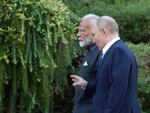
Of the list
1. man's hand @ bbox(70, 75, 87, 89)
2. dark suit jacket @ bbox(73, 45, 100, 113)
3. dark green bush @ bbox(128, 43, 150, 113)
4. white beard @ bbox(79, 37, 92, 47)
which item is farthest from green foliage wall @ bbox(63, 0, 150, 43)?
man's hand @ bbox(70, 75, 87, 89)

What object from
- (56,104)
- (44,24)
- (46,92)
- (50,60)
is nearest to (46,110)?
(46,92)

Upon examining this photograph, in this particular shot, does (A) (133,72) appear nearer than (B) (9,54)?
Yes

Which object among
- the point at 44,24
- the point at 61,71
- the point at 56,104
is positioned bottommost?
the point at 56,104

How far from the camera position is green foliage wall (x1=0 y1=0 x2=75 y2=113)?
5.77 meters

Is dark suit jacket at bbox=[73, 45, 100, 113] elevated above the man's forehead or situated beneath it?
situated beneath

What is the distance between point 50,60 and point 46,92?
42 cm

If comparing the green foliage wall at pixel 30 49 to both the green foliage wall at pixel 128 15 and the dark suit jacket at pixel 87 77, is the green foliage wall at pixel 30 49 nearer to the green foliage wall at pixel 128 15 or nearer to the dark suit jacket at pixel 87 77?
the dark suit jacket at pixel 87 77

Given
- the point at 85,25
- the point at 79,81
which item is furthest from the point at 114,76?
the point at 85,25

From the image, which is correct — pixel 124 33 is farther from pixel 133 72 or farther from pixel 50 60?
pixel 133 72

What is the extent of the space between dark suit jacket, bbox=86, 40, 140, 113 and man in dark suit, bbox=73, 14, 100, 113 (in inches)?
29.4

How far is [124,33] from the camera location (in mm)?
9383

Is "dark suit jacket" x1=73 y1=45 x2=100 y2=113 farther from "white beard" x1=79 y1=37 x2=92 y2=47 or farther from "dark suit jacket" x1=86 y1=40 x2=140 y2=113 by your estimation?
"dark suit jacket" x1=86 y1=40 x2=140 y2=113

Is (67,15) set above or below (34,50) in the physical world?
above

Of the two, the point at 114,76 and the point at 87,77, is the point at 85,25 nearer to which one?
the point at 87,77
